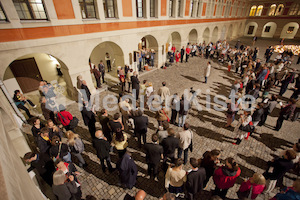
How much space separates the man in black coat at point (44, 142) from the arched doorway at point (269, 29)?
45423 mm

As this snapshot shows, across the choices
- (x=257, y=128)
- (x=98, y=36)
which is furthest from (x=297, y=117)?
(x=98, y=36)

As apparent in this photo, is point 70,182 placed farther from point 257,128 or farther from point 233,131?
point 257,128

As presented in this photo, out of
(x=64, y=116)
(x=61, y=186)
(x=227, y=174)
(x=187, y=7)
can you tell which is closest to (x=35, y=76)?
(x=64, y=116)

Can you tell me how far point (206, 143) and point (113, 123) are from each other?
3.98 metres

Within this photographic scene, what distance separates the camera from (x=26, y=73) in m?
10.1

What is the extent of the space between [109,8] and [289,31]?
129 ft

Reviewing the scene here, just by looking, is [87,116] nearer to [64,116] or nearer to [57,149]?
[64,116]

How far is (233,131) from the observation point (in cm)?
682

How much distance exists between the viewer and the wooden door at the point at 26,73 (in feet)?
31.6

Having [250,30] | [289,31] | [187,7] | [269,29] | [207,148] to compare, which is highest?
[187,7]

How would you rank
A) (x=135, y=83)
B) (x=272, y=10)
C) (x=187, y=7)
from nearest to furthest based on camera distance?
(x=135, y=83) → (x=187, y=7) → (x=272, y=10)

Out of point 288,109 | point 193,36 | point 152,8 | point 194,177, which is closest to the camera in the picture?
point 194,177

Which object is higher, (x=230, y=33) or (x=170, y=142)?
(x=170, y=142)

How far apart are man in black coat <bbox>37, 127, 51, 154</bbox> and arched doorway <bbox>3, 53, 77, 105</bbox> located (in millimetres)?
5183
